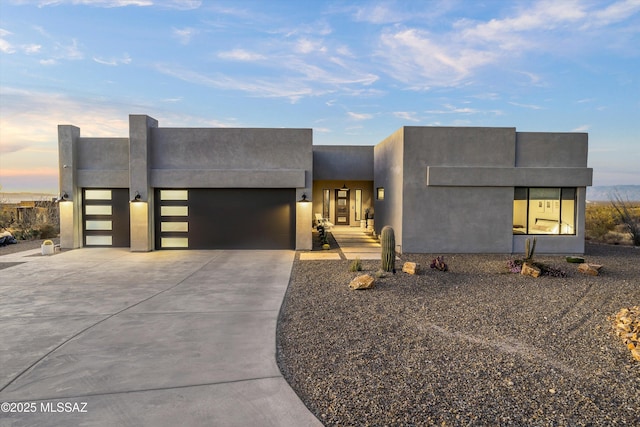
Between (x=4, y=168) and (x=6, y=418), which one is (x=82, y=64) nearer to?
(x=6, y=418)

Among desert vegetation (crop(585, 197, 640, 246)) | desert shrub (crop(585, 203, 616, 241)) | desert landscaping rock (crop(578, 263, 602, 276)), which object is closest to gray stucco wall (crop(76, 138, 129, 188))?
desert landscaping rock (crop(578, 263, 602, 276))

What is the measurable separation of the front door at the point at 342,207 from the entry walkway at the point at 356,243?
0.61 m

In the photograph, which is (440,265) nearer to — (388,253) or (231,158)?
(388,253)

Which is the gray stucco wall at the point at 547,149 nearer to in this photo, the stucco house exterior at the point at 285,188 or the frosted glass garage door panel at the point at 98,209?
the stucco house exterior at the point at 285,188

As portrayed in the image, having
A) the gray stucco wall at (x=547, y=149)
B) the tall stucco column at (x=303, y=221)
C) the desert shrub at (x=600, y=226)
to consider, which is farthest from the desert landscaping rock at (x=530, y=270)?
the desert shrub at (x=600, y=226)

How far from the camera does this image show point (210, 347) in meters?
4.40

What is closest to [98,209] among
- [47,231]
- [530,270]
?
[47,231]

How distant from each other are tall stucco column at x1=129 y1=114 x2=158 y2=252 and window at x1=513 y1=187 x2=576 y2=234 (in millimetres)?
13226

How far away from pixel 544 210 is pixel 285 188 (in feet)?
31.2

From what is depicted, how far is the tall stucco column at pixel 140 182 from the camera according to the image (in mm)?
12070

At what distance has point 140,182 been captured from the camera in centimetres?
1229

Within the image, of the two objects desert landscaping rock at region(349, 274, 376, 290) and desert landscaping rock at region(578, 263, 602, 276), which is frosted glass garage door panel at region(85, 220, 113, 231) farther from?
desert landscaping rock at region(578, 263, 602, 276)

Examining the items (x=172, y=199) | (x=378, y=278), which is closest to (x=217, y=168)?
(x=172, y=199)

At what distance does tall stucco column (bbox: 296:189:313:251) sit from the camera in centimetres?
1258
